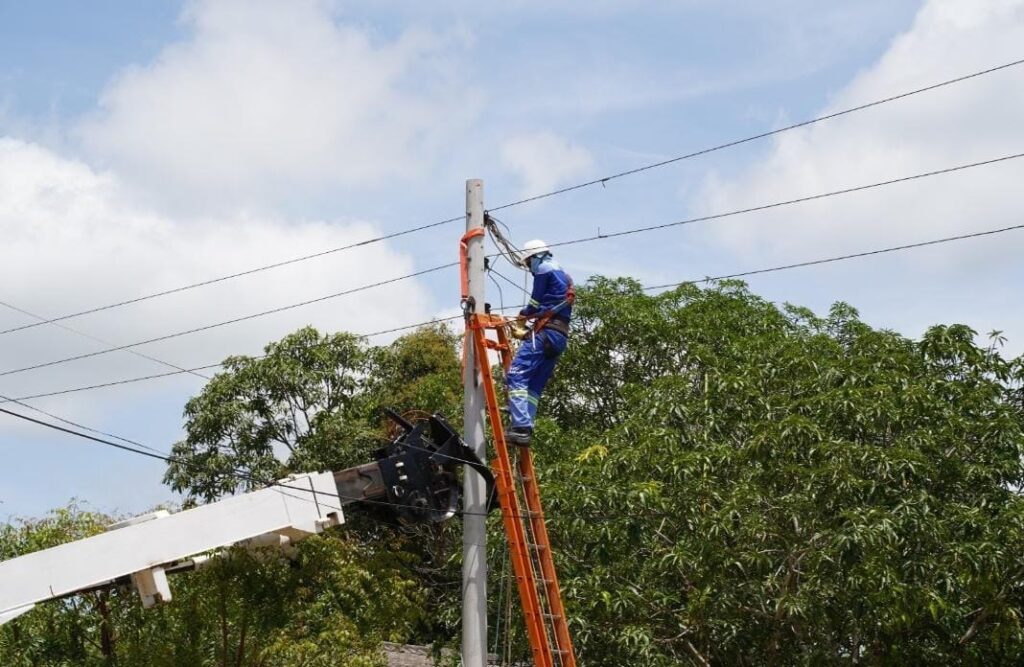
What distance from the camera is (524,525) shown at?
10594mm

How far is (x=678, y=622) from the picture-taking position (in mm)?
15070

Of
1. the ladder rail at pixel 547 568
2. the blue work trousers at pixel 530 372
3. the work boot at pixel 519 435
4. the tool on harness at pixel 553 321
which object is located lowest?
the ladder rail at pixel 547 568

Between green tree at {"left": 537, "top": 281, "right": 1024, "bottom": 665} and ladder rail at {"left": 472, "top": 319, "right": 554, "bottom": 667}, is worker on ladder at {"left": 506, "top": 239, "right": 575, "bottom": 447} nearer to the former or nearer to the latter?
ladder rail at {"left": 472, "top": 319, "right": 554, "bottom": 667}

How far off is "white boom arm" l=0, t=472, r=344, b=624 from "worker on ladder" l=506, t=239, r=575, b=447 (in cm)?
160

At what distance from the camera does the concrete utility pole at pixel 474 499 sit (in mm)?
9766

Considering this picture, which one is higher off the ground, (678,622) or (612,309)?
(612,309)

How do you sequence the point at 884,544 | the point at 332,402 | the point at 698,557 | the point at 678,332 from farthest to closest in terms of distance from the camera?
the point at 332,402, the point at 678,332, the point at 698,557, the point at 884,544

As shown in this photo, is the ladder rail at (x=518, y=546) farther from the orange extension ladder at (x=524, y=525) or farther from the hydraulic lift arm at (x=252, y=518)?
the hydraulic lift arm at (x=252, y=518)

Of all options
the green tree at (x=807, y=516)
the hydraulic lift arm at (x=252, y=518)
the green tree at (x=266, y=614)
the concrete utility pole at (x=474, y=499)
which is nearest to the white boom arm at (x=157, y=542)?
the hydraulic lift arm at (x=252, y=518)

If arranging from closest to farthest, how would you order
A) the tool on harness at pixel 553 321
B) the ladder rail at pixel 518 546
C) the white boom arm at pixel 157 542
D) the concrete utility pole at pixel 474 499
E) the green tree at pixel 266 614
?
1. the white boom arm at pixel 157 542
2. the concrete utility pole at pixel 474 499
3. the ladder rail at pixel 518 546
4. the tool on harness at pixel 553 321
5. the green tree at pixel 266 614

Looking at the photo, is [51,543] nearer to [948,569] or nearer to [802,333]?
[948,569]

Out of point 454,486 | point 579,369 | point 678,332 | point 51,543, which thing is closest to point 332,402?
point 579,369

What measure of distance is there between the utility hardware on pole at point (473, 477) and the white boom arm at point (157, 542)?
3.59 feet

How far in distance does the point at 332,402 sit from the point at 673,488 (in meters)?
17.2
